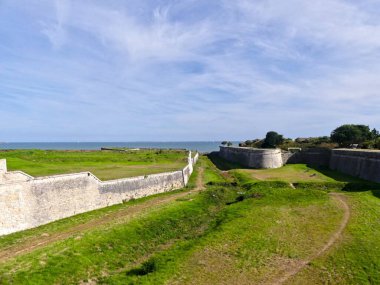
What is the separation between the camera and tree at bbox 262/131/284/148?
77.1 metres

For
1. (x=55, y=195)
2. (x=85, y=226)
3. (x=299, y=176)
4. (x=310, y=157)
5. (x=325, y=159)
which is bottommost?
(x=85, y=226)

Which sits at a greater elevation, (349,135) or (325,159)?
(349,135)

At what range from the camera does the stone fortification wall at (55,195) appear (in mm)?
20219

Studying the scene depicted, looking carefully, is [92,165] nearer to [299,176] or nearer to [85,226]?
[85,226]

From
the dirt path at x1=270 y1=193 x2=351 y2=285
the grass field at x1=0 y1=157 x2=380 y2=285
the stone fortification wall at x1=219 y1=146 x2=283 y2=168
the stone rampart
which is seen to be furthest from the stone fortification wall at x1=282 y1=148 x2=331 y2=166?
the dirt path at x1=270 y1=193 x2=351 y2=285

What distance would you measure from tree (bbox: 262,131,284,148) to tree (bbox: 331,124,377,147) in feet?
43.0

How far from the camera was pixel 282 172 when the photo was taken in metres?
44.2

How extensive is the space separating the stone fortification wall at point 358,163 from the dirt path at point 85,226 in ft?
60.4

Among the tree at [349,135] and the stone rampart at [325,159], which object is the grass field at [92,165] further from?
the tree at [349,135]

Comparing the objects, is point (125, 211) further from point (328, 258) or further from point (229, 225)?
point (328, 258)

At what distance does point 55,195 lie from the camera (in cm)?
2323

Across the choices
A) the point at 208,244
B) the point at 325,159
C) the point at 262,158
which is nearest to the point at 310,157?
the point at 325,159

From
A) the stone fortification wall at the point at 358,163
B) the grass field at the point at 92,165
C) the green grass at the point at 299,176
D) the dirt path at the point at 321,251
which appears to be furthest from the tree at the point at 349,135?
the dirt path at the point at 321,251

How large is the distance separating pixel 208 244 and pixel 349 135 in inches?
2064
